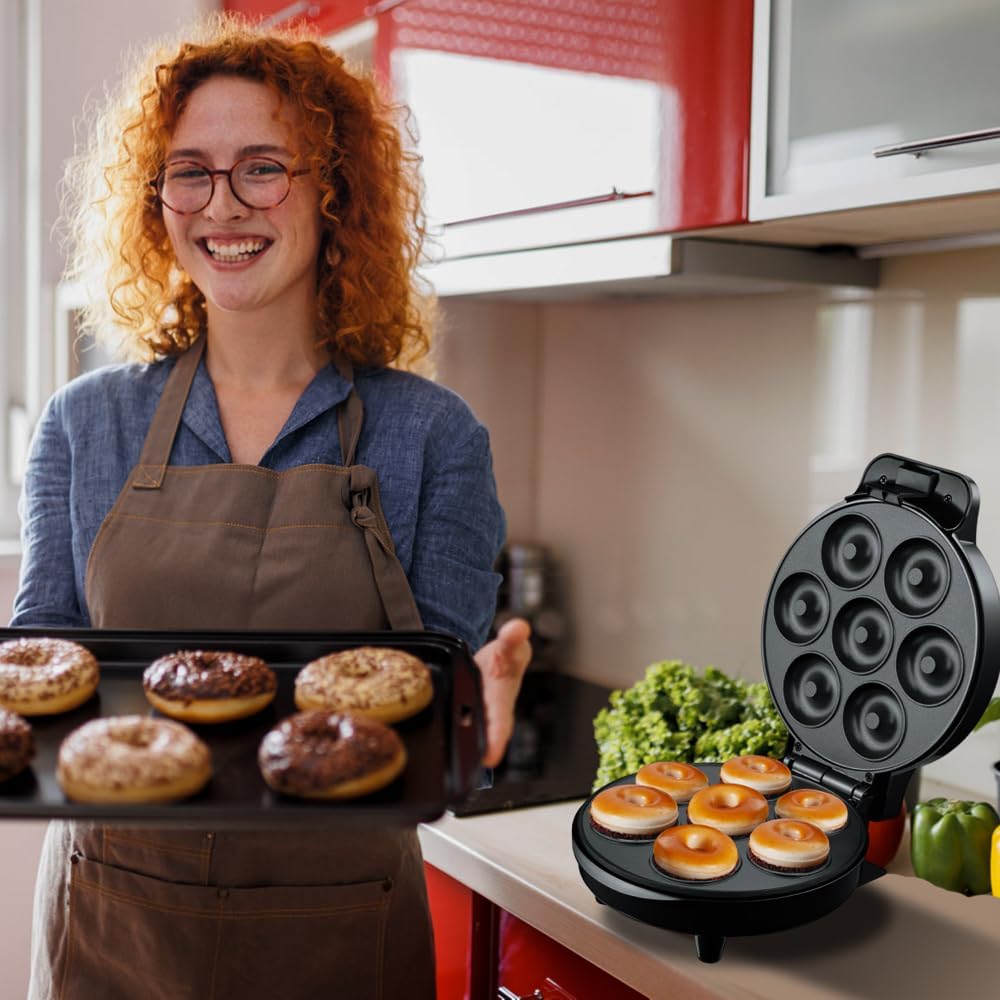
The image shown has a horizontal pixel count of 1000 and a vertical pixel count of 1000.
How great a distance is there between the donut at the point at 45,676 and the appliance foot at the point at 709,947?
60cm

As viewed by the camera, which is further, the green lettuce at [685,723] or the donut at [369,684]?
the green lettuce at [685,723]

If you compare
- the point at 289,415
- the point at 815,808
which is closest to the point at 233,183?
the point at 289,415

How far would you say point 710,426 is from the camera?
6.71ft

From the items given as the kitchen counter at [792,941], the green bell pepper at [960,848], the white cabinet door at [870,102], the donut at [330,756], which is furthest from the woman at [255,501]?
the green bell pepper at [960,848]

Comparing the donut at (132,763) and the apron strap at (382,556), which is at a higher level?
the apron strap at (382,556)

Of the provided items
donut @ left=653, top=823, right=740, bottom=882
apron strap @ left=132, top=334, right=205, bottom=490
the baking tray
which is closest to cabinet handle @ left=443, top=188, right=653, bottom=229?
apron strap @ left=132, top=334, right=205, bottom=490

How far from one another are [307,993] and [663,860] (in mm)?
405

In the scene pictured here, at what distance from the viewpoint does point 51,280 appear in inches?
101

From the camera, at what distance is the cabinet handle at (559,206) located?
58.9 inches

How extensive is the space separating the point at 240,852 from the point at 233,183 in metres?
0.69

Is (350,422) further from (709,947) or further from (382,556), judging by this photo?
(709,947)

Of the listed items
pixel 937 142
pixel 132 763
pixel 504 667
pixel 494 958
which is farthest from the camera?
pixel 494 958

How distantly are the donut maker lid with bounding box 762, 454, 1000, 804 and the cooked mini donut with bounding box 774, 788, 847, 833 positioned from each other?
0.11 feet

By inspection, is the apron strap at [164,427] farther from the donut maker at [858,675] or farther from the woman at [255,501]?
the donut maker at [858,675]
